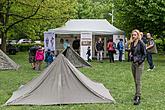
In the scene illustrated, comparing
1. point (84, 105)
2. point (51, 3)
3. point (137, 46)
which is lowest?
point (84, 105)

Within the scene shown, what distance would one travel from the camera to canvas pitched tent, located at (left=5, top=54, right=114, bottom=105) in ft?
35.6

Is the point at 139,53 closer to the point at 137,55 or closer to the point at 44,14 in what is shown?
the point at 137,55

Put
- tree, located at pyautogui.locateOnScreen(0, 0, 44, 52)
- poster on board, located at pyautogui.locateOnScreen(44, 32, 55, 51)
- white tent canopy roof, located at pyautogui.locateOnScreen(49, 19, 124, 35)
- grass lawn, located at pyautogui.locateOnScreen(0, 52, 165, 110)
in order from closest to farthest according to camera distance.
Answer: grass lawn, located at pyautogui.locateOnScreen(0, 52, 165, 110), tree, located at pyautogui.locateOnScreen(0, 0, 44, 52), white tent canopy roof, located at pyautogui.locateOnScreen(49, 19, 124, 35), poster on board, located at pyautogui.locateOnScreen(44, 32, 55, 51)

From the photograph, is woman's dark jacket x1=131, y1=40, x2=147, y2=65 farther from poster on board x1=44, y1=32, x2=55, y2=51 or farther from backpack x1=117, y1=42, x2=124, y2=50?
poster on board x1=44, y1=32, x2=55, y2=51

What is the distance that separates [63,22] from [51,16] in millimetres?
1691

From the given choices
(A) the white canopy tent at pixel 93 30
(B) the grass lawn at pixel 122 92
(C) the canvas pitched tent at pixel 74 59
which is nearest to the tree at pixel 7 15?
(A) the white canopy tent at pixel 93 30

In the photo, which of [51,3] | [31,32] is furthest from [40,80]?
[31,32]

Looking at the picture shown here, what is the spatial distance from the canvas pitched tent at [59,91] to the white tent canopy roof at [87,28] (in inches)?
776

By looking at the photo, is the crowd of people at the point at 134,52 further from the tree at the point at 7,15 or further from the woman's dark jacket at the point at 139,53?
the tree at the point at 7,15

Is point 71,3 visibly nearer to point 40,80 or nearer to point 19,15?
point 19,15

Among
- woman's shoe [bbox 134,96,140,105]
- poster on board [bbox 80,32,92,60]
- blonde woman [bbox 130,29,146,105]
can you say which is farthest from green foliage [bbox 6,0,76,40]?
woman's shoe [bbox 134,96,140,105]

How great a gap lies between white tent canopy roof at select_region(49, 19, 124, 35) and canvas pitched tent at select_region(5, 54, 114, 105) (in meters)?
19.7

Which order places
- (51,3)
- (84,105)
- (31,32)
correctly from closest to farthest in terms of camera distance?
(84,105)
(51,3)
(31,32)

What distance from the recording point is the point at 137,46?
423 inches
